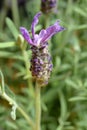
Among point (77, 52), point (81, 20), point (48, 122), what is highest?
point (81, 20)

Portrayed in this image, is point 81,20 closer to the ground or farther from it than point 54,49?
farther from it

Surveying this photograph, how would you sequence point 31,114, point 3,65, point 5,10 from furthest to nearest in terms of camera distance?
point 5,10 → point 3,65 → point 31,114

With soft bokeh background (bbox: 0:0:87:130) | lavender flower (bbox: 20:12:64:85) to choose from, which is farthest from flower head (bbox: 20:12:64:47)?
soft bokeh background (bbox: 0:0:87:130)

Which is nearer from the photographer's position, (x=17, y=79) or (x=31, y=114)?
(x=31, y=114)

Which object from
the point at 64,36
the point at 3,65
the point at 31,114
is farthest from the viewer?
the point at 3,65

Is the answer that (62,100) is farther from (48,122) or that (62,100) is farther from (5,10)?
(5,10)

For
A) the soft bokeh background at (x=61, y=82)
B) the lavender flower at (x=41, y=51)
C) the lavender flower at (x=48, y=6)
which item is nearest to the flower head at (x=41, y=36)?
the lavender flower at (x=41, y=51)

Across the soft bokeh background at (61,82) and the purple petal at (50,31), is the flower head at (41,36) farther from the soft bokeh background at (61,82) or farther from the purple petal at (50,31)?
the soft bokeh background at (61,82)

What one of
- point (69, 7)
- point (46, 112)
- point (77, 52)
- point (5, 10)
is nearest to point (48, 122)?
point (46, 112)
